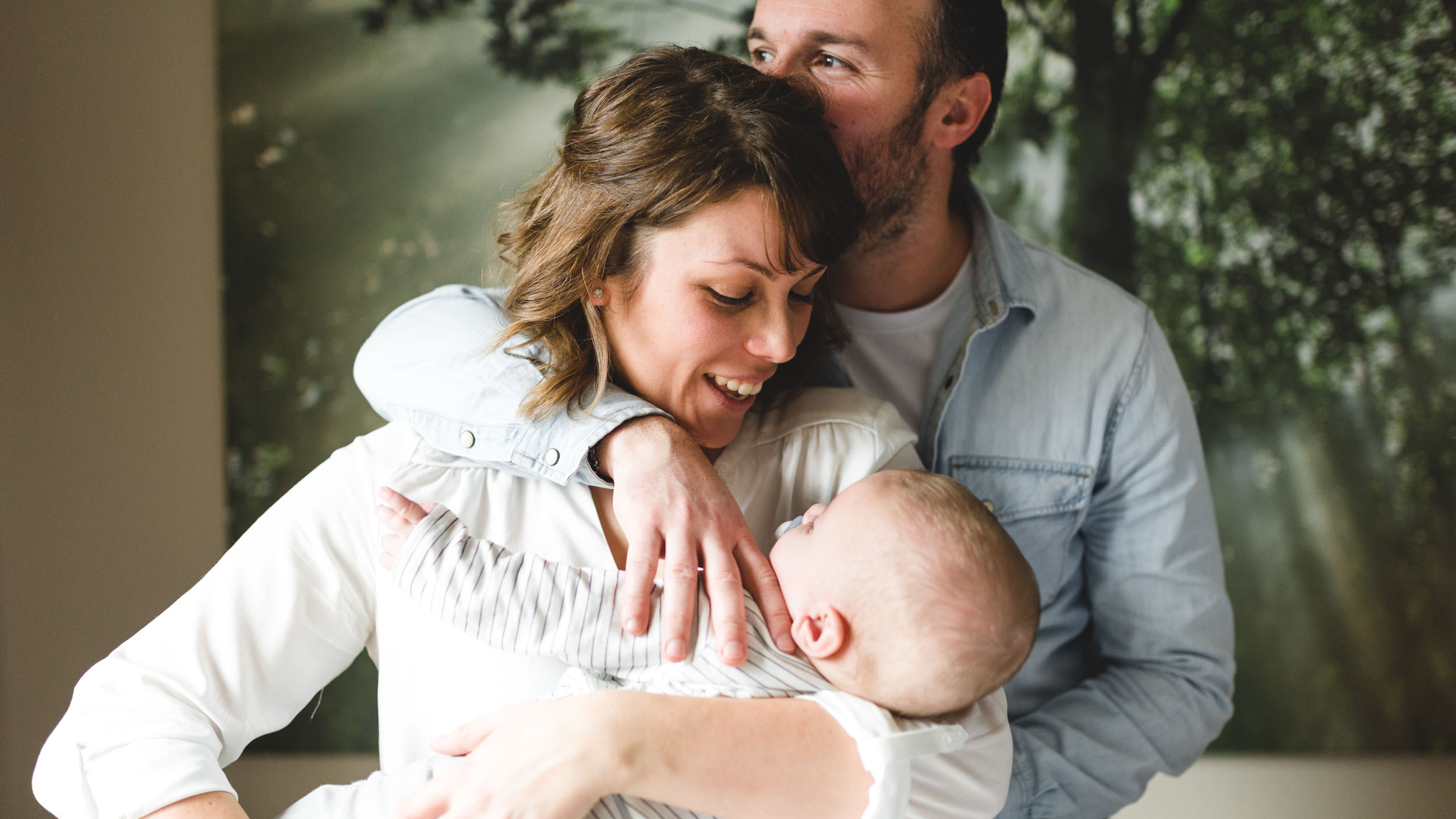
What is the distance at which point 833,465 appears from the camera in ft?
4.48

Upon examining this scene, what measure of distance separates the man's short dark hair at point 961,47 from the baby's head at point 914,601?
36.7 inches

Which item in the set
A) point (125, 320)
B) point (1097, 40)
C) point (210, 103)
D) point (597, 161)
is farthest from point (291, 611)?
point (1097, 40)

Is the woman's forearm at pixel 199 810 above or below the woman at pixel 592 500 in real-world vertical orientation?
below

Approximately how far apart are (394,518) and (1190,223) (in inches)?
91.0

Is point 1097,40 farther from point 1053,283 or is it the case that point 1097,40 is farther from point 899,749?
point 899,749

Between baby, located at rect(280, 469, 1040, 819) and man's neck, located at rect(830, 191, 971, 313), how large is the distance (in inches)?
29.8

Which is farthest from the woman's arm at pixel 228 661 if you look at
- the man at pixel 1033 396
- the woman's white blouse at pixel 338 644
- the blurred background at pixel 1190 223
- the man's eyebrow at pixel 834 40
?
the blurred background at pixel 1190 223

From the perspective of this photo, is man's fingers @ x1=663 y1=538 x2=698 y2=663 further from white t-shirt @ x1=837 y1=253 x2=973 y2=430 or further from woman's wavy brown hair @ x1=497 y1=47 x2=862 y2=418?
white t-shirt @ x1=837 y1=253 x2=973 y2=430

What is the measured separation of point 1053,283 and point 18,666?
236 cm

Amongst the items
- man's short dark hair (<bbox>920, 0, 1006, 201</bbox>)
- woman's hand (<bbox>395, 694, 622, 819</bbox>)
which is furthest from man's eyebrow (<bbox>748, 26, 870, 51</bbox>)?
woman's hand (<bbox>395, 694, 622, 819</bbox>)

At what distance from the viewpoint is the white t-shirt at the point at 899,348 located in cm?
179

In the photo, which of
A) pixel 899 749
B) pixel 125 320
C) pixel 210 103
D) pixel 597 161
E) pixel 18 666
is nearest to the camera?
pixel 899 749

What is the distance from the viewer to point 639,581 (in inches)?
42.0

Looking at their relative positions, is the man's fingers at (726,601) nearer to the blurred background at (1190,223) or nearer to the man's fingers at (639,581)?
the man's fingers at (639,581)
